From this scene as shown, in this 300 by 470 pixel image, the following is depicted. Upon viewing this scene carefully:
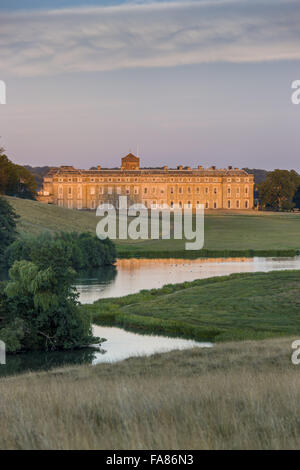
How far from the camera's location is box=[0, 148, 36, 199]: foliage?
97.6 meters

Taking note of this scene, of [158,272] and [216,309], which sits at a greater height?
[216,309]

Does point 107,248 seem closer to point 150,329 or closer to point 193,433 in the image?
point 150,329

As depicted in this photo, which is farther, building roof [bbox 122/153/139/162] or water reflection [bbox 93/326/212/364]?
building roof [bbox 122/153/139/162]

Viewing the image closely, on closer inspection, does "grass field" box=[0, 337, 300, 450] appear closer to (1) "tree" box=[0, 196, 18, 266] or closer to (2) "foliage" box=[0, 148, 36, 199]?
(1) "tree" box=[0, 196, 18, 266]

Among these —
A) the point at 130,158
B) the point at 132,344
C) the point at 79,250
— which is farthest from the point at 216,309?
the point at 130,158

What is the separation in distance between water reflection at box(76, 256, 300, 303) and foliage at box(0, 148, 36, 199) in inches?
1773

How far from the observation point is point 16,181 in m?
109

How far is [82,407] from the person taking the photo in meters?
7.39

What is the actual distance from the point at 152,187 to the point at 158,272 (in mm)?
129900

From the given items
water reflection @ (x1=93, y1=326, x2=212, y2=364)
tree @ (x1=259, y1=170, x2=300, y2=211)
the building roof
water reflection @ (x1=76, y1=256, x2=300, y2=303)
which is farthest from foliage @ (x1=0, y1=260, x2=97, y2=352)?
the building roof

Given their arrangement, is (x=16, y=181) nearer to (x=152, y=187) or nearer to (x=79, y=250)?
(x=79, y=250)

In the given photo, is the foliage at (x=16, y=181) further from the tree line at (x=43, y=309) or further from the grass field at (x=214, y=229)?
the tree line at (x=43, y=309)

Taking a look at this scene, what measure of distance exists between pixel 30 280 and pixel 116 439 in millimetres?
16331
